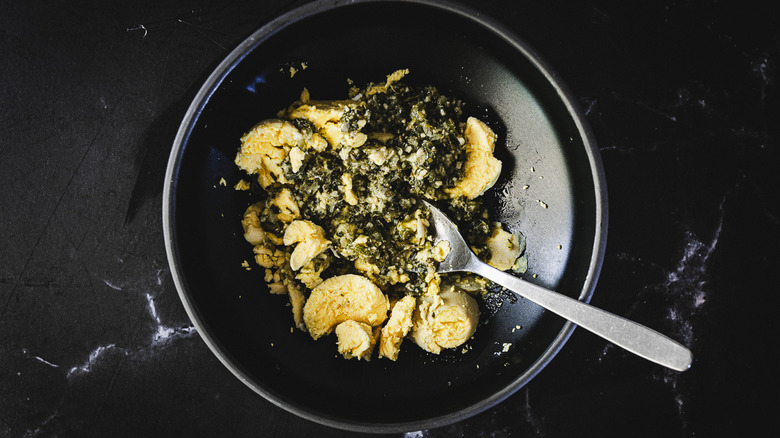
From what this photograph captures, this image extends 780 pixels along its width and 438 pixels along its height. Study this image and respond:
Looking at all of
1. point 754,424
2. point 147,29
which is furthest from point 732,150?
point 147,29

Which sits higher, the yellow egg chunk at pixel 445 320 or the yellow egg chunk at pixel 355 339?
the yellow egg chunk at pixel 445 320

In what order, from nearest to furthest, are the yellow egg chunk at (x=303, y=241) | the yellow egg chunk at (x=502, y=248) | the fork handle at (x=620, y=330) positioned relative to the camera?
1. the fork handle at (x=620, y=330)
2. the yellow egg chunk at (x=303, y=241)
3. the yellow egg chunk at (x=502, y=248)

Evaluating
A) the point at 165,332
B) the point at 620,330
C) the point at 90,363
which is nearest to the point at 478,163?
the point at 620,330

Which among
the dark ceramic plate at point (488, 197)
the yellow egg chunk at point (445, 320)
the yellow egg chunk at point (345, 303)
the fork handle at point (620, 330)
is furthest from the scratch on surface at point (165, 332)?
the fork handle at point (620, 330)

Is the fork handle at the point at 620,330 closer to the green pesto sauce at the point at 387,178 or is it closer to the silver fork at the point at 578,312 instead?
the silver fork at the point at 578,312

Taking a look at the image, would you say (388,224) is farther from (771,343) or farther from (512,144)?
(771,343)

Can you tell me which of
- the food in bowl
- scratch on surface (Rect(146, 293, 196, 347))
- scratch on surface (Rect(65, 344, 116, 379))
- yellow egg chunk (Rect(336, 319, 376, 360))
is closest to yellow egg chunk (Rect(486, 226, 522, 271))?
the food in bowl

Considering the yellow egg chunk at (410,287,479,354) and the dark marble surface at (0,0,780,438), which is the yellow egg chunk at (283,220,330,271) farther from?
the dark marble surface at (0,0,780,438)
